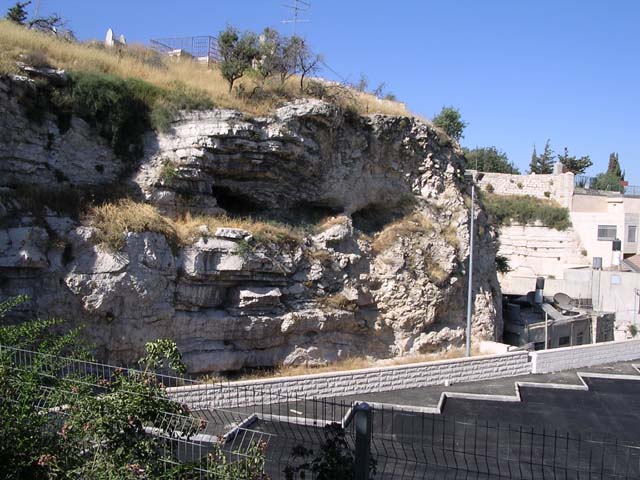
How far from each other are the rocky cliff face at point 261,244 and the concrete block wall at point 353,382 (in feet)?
9.55

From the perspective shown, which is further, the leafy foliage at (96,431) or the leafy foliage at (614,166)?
the leafy foliage at (614,166)

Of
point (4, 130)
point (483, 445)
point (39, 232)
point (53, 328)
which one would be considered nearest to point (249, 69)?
point (4, 130)

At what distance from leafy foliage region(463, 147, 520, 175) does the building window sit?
22638mm

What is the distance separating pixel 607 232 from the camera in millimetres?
39469

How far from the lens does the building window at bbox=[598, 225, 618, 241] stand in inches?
1547

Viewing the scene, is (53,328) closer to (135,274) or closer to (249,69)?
(135,274)

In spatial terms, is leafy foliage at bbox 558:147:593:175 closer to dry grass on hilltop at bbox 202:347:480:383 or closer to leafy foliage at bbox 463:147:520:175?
leafy foliage at bbox 463:147:520:175

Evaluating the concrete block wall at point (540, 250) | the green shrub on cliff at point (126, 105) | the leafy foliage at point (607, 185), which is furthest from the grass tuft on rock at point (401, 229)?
the leafy foliage at point (607, 185)

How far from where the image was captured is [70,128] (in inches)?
659

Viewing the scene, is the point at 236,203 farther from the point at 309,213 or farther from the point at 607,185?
the point at 607,185

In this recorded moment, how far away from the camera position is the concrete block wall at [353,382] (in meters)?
13.1

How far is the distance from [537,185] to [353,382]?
33.5 metres

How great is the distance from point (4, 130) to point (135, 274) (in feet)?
17.4

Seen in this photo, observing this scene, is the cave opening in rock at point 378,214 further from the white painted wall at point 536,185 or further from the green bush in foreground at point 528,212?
the white painted wall at point 536,185
